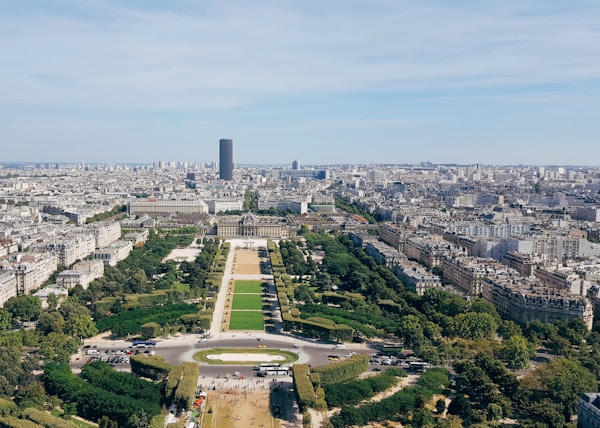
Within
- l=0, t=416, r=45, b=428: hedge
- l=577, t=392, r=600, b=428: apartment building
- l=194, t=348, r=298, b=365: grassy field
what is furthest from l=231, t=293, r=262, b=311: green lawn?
l=577, t=392, r=600, b=428: apartment building

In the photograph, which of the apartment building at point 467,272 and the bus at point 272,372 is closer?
the bus at point 272,372

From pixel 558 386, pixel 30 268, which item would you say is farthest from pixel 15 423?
pixel 30 268

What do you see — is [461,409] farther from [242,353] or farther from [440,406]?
[242,353]

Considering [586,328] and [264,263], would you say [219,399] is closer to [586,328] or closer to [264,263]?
[586,328]

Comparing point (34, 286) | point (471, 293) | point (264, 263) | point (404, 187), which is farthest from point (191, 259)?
point (404, 187)

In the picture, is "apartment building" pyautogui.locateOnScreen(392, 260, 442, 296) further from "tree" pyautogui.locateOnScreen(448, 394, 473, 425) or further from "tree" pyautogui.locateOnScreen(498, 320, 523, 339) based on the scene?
"tree" pyautogui.locateOnScreen(448, 394, 473, 425)

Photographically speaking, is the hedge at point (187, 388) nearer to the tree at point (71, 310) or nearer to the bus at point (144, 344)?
the bus at point (144, 344)

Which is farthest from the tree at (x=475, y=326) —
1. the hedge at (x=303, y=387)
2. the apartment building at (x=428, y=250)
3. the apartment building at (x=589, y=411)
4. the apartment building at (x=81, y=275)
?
the apartment building at (x=81, y=275)
